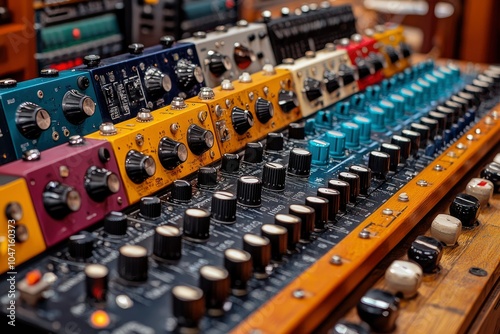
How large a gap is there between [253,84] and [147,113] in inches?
21.7

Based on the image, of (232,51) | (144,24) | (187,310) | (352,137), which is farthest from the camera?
(144,24)

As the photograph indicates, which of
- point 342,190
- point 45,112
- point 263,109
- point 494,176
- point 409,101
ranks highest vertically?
point 45,112

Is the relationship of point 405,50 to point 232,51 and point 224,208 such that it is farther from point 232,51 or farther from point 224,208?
point 224,208

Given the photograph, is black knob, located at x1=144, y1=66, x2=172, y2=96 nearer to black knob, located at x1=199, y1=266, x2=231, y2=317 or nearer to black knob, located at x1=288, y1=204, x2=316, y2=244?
black knob, located at x1=288, y1=204, x2=316, y2=244

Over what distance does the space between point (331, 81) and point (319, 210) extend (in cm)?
113

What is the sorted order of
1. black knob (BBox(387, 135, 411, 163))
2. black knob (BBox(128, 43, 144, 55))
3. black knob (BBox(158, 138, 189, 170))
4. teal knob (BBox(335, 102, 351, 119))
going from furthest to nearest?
teal knob (BBox(335, 102, 351, 119)) < black knob (BBox(387, 135, 411, 163)) < black knob (BBox(128, 43, 144, 55)) < black knob (BBox(158, 138, 189, 170))

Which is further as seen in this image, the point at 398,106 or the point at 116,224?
the point at 398,106

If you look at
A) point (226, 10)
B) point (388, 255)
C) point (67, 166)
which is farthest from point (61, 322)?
point (226, 10)

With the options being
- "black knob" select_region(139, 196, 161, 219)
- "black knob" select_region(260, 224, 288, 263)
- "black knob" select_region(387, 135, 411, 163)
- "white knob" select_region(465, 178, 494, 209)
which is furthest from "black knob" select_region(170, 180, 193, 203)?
"white knob" select_region(465, 178, 494, 209)

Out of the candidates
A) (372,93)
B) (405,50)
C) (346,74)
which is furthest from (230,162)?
(405,50)

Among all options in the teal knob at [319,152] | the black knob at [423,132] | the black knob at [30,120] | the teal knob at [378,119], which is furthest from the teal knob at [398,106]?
the black knob at [30,120]

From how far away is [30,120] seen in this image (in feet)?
5.85

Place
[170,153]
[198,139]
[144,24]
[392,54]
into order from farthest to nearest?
1. [144,24]
2. [392,54]
3. [198,139]
4. [170,153]

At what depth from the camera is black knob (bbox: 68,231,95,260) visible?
5.23 feet
